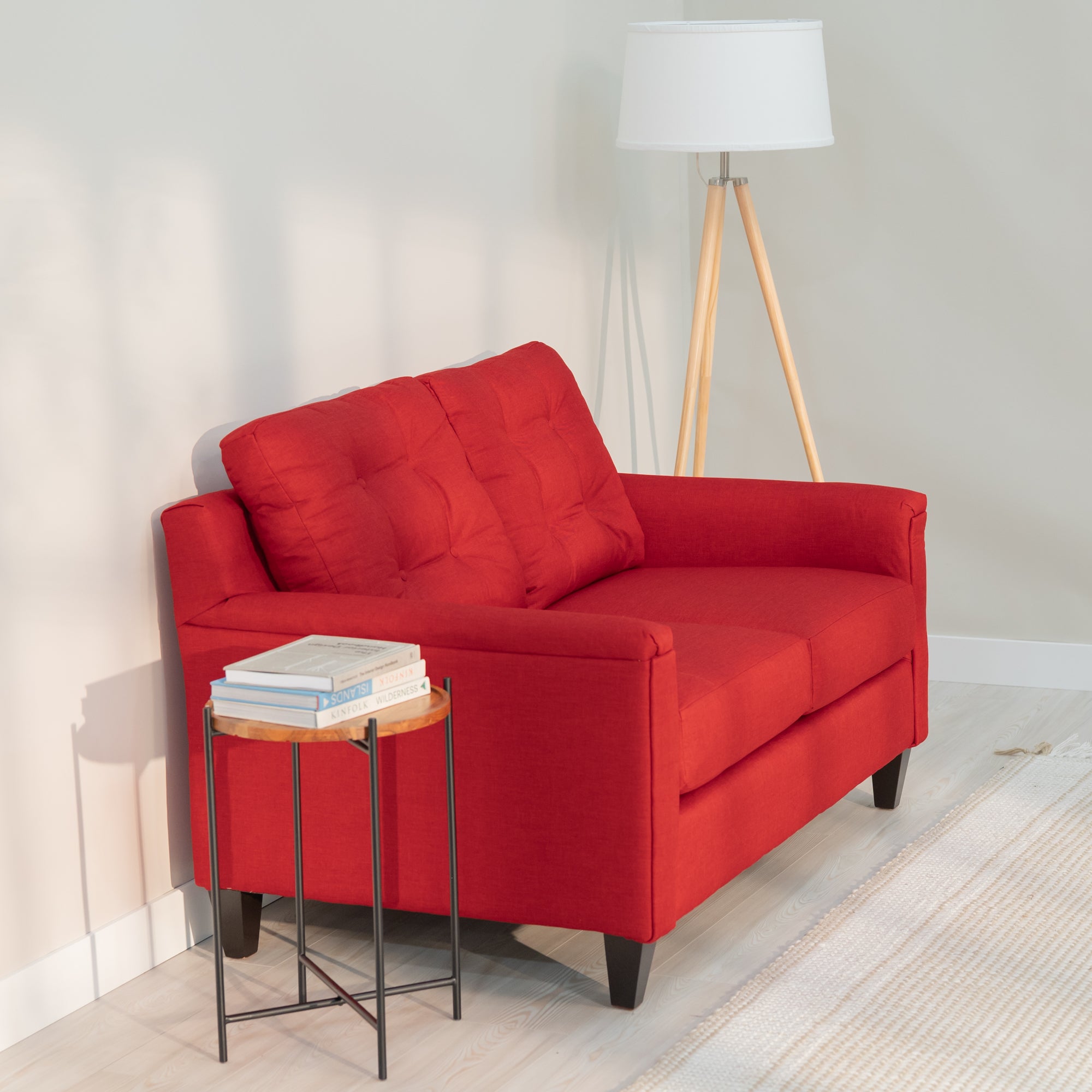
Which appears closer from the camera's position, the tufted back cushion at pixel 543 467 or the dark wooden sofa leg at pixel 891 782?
the tufted back cushion at pixel 543 467

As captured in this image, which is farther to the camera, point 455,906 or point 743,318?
point 743,318

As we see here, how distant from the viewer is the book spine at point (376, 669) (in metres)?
2.06

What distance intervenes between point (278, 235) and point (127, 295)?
0.45 metres

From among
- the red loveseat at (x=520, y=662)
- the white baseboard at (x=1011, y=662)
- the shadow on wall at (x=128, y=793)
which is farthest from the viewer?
the white baseboard at (x=1011, y=662)

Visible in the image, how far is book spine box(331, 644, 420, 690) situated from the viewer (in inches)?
81.0

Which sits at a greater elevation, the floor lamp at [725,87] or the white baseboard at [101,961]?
the floor lamp at [725,87]

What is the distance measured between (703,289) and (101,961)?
2.26 meters

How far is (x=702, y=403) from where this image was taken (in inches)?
162

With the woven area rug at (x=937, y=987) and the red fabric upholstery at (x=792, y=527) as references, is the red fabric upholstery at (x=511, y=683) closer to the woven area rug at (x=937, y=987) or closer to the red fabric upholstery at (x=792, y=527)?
the red fabric upholstery at (x=792, y=527)

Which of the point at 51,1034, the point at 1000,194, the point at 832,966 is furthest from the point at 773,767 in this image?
the point at 1000,194

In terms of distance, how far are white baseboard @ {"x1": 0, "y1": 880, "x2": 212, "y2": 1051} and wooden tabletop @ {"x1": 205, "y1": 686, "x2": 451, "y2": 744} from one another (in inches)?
24.7

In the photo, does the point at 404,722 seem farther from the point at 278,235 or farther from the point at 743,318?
the point at 743,318

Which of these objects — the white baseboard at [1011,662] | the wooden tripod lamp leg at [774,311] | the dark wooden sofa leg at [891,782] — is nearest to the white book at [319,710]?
the dark wooden sofa leg at [891,782]

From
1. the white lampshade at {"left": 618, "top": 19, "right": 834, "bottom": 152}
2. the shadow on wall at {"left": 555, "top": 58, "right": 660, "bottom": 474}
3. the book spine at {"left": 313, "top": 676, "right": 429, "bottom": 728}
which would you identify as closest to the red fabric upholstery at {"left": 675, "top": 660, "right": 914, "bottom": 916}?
the book spine at {"left": 313, "top": 676, "right": 429, "bottom": 728}
